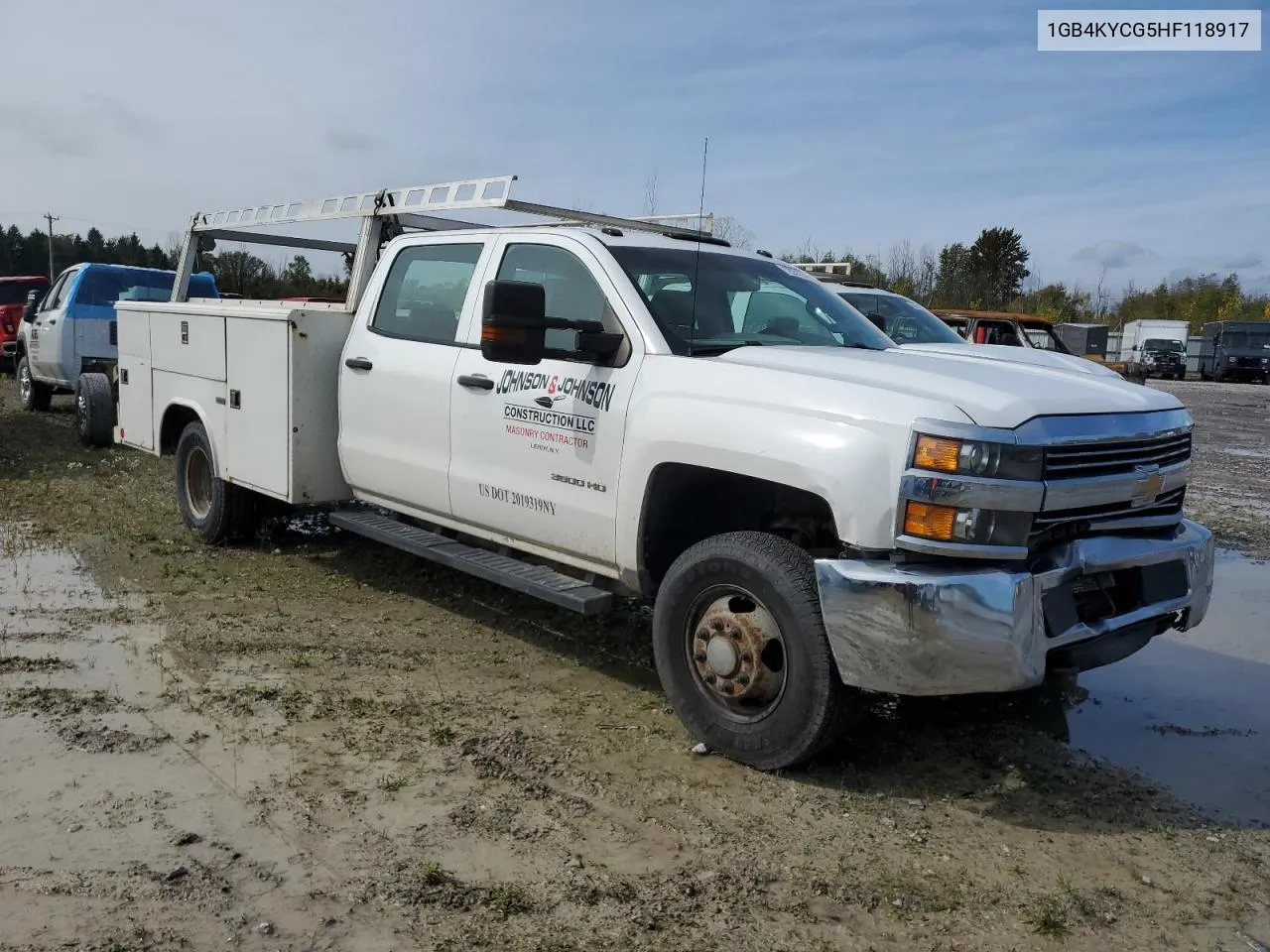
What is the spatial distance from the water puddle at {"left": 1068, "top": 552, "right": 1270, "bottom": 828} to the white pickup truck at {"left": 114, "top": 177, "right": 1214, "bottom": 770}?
555mm

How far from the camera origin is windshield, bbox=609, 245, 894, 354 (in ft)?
14.8

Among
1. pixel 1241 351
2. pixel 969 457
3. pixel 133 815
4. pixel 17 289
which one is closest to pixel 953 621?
pixel 969 457

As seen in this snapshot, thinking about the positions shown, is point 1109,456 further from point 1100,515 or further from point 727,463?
point 727,463

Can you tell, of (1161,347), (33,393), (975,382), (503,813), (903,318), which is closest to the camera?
(503,813)

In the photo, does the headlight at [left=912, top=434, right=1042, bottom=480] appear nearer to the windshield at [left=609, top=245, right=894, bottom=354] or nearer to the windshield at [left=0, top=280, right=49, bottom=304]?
the windshield at [left=609, top=245, right=894, bottom=354]

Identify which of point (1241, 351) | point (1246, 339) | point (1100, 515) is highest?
point (1246, 339)

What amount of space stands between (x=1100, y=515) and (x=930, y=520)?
2.56 feet

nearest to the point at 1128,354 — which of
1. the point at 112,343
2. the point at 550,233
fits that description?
the point at 112,343

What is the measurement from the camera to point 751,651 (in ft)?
12.8

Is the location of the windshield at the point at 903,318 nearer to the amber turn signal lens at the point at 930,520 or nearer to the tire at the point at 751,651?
the tire at the point at 751,651

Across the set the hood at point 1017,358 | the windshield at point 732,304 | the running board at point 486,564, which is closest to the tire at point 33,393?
the running board at point 486,564

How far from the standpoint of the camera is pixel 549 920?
9.62 feet

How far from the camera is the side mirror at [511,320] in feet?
13.6

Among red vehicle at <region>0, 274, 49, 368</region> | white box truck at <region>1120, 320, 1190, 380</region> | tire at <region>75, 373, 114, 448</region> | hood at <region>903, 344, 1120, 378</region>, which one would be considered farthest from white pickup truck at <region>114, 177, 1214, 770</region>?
white box truck at <region>1120, 320, 1190, 380</region>
